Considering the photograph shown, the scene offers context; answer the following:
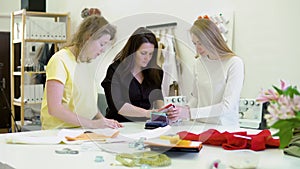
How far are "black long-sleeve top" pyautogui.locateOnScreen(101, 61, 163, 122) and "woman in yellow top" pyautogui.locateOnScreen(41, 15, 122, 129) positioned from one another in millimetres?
152

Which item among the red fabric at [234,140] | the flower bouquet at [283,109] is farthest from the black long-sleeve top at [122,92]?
the flower bouquet at [283,109]

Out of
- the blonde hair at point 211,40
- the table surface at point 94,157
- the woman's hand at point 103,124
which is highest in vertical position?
the blonde hair at point 211,40

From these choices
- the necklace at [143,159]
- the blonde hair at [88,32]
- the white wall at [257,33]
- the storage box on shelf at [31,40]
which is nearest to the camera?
the necklace at [143,159]

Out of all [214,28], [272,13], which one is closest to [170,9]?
[272,13]

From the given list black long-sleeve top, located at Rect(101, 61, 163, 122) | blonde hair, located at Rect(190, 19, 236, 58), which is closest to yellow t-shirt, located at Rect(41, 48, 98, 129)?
black long-sleeve top, located at Rect(101, 61, 163, 122)

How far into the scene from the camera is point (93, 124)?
190 centimetres

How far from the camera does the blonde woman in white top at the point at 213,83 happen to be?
212cm

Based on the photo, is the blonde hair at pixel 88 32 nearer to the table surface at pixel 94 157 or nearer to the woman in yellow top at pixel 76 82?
the woman in yellow top at pixel 76 82

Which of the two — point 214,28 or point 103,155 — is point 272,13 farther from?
point 103,155

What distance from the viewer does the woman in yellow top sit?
1.83 metres

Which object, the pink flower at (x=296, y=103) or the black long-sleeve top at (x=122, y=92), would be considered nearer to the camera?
the pink flower at (x=296, y=103)

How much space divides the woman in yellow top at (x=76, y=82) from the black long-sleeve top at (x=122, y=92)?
152 mm

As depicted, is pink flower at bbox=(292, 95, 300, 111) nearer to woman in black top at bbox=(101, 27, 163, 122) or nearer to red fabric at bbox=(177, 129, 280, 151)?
red fabric at bbox=(177, 129, 280, 151)

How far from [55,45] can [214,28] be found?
3.45m
